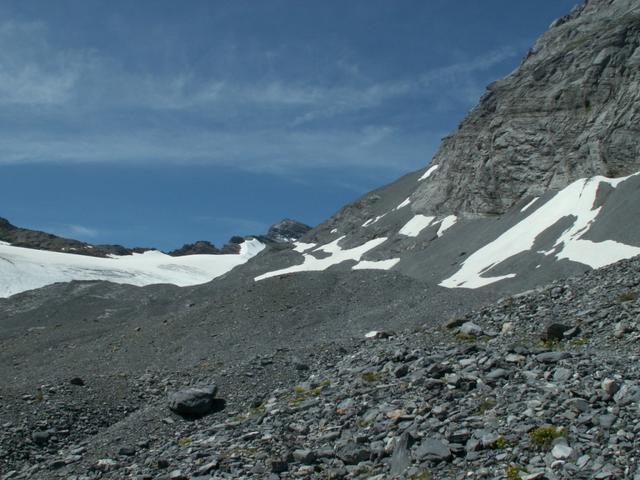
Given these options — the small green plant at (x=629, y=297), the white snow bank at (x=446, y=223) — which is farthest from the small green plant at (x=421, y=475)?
the white snow bank at (x=446, y=223)

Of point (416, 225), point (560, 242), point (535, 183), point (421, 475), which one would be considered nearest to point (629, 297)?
point (421, 475)

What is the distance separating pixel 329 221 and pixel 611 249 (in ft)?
214

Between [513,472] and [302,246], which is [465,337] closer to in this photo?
[513,472]

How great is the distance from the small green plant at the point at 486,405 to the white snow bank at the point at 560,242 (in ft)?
109

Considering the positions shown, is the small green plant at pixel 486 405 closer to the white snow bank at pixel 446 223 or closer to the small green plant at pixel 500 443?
the small green plant at pixel 500 443

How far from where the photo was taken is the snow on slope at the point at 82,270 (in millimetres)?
112200

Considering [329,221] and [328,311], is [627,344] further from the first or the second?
[329,221]

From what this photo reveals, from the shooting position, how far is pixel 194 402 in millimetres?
19203

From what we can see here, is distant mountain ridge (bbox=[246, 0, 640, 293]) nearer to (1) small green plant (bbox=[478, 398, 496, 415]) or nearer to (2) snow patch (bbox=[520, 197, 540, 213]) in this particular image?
(2) snow patch (bbox=[520, 197, 540, 213])

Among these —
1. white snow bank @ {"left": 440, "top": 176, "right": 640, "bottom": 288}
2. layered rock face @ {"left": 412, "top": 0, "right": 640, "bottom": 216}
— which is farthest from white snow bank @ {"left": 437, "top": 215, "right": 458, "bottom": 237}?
white snow bank @ {"left": 440, "top": 176, "right": 640, "bottom": 288}

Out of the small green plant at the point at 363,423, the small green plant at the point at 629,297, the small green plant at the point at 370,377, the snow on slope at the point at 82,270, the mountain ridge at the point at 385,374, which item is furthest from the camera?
the snow on slope at the point at 82,270

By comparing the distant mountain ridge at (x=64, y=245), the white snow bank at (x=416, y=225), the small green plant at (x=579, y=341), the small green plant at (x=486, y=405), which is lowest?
the small green plant at (x=486, y=405)

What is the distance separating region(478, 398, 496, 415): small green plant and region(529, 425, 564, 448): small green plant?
1.44m

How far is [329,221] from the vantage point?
10844 cm
